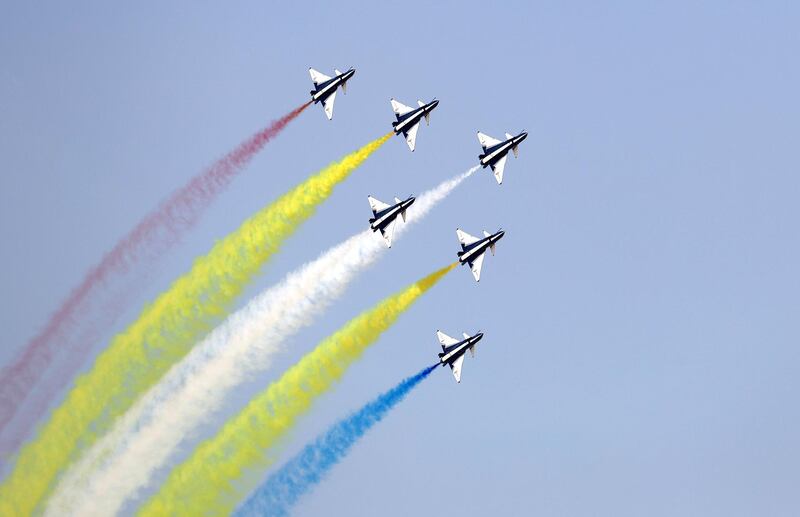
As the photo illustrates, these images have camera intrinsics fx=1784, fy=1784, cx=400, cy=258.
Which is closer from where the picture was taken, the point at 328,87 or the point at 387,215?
the point at 387,215

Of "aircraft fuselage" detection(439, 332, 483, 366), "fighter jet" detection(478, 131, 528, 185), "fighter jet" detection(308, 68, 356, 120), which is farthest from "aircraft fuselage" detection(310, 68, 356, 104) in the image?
"aircraft fuselage" detection(439, 332, 483, 366)

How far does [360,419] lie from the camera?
79.3 metres

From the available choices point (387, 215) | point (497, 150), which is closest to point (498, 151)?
point (497, 150)

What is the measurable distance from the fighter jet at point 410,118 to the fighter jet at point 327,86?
8.54 feet

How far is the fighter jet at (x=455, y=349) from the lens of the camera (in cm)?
8156

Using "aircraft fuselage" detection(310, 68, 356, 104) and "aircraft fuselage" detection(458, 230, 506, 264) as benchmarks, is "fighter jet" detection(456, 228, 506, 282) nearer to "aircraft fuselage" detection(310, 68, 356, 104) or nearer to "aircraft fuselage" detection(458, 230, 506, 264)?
"aircraft fuselage" detection(458, 230, 506, 264)

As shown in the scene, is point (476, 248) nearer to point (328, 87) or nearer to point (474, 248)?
point (474, 248)

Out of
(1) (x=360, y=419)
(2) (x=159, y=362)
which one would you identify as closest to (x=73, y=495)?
(2) (x=159, y=362)

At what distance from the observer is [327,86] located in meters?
83.3

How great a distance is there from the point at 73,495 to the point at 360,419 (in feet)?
42.4

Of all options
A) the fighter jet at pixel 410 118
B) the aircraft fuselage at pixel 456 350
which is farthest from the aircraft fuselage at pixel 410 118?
the aircraft fuselage at pixel 456 350

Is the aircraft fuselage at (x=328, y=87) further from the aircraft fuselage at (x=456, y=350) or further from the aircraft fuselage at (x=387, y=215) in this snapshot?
the aircraft fuselage at (x=456, y=350)

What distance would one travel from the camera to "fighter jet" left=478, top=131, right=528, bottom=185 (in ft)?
277

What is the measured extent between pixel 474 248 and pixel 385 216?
195 inches
